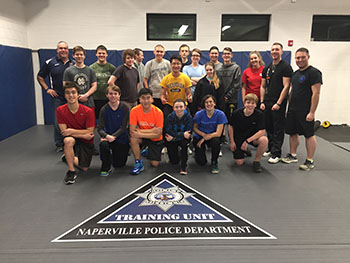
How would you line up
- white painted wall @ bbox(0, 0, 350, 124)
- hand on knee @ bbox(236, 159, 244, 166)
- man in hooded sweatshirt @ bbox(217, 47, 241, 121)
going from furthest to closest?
white painted wall @ bbox(0, 0, 350, 124), man in hooded sweatshirt @ bbox(217, 47, 241, 121), hand on knee @ bbox(236, 159, 244, 166)

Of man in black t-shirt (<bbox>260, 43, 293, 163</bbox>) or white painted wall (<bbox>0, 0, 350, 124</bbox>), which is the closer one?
man in black t-shirt (<bbox>260, 43, 293, 163</bbox>)

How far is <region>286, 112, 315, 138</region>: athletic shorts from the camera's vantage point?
3.55 metres

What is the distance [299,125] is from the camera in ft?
12.0

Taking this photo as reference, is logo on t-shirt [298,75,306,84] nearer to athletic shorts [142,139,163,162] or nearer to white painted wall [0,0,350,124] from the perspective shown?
athletic shorts [142,139,163,162]

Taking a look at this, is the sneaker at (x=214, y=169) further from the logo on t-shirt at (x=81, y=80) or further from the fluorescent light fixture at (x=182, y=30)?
the fluorescent light fixture at (x=182, y=30)

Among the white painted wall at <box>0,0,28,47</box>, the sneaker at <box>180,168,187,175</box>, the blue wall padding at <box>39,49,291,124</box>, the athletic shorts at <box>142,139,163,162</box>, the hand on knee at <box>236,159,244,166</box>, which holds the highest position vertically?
the white painted wall at <box>0,0,28,47</box>

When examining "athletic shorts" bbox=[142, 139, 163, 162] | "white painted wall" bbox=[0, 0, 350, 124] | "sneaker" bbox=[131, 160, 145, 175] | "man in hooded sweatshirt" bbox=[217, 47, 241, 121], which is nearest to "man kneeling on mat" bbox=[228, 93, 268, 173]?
"man in hooded sweatshirt" bbox=[217, 47, 241, 121]

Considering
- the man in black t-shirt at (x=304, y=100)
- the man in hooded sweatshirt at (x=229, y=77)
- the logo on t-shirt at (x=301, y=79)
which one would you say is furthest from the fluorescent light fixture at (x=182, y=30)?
the logo on t-shirt at (x=301, y=79)

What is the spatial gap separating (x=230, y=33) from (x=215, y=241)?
6083mm

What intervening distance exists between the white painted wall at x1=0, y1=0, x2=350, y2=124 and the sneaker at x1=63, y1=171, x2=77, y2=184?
4447 millimetres

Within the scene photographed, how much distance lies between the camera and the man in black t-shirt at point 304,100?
3391mm

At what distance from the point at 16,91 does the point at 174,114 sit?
4351 millimetres

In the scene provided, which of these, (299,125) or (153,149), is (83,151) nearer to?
(153,149)

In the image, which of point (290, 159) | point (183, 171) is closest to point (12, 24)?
Answer: point (183, 171)
